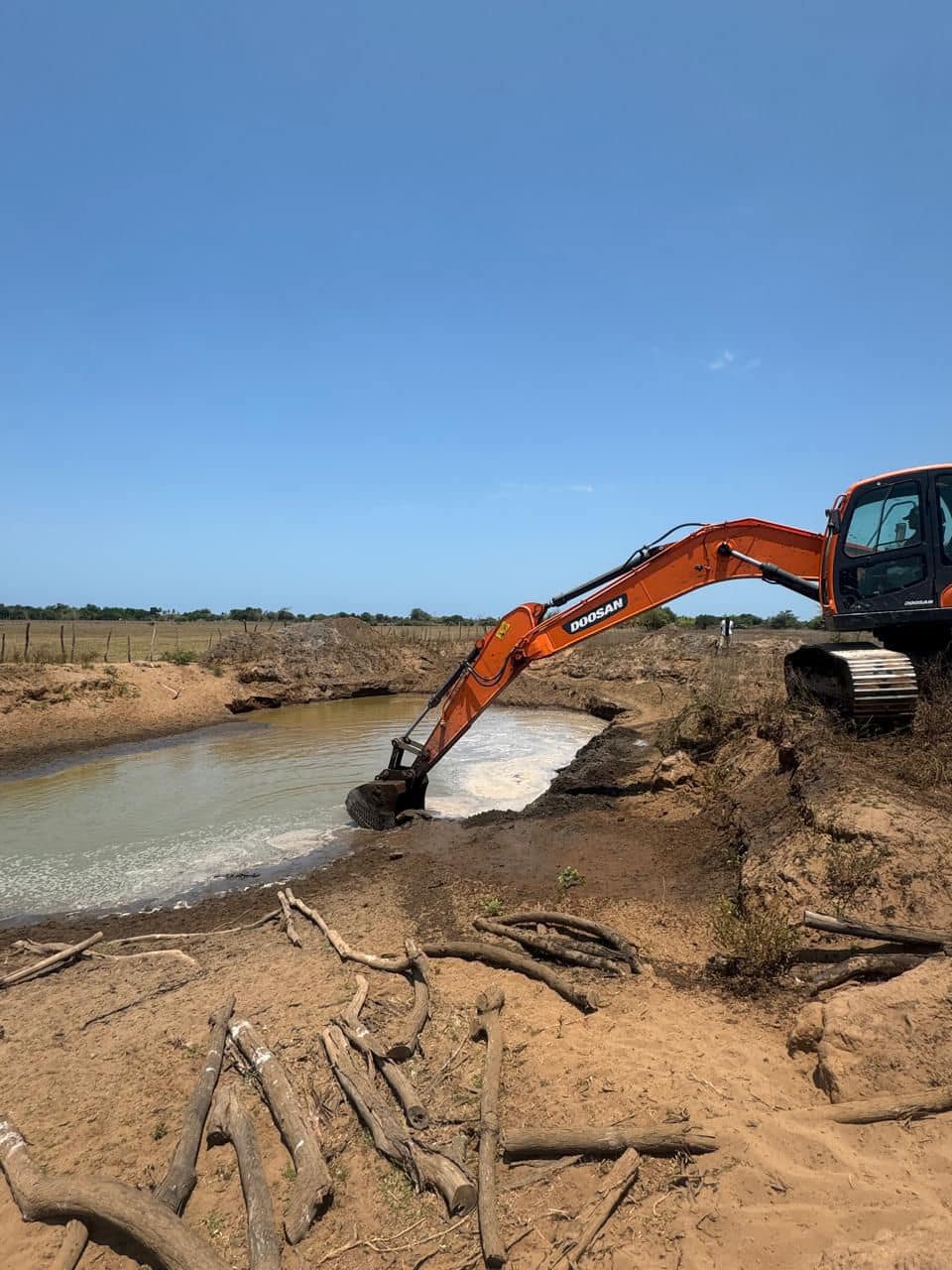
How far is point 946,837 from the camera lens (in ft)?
17.7

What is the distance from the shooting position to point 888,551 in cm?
801

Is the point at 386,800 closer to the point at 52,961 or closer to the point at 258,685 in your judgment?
the point at 52,961

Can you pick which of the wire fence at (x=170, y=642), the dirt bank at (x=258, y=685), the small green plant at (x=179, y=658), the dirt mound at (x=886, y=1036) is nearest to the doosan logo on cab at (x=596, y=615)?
the wire fence at (x=170, y=642)

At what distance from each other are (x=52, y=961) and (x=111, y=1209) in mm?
3870

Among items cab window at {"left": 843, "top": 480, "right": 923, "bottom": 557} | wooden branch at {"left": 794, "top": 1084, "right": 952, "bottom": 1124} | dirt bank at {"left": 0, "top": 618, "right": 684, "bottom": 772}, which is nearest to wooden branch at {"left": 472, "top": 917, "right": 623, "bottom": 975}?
wooden branch at {"left": 794, "top": 1084, "right": 952, "bottom": 1124}

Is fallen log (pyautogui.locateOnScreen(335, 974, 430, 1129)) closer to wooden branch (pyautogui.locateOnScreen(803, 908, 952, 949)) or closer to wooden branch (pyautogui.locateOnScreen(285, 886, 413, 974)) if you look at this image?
wooden branch (pyautogui.locateOnScreen(285, 886, 413, 974))

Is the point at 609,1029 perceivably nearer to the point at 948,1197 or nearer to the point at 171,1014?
the point at 948,1197

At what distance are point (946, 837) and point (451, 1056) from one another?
13.0 feet

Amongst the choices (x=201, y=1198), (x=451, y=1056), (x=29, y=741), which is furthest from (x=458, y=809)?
(x=29, y=741)

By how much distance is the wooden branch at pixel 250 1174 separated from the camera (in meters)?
3.08

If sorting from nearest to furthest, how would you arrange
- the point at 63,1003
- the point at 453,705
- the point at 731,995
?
the point at 731,995
the point at 63,1003
the point at 453,705

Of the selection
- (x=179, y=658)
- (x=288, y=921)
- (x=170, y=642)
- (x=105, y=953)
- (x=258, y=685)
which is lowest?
(x=105, y=953)

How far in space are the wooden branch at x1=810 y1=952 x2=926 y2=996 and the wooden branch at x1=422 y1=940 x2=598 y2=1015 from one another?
1.46 meters

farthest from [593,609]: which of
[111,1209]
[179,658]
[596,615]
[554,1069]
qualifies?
[179,658]
